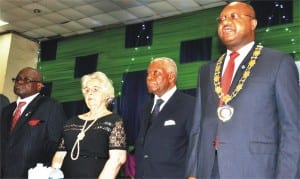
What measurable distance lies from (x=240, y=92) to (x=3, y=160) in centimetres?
247

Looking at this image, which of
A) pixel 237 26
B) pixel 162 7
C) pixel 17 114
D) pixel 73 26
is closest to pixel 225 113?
pixel 237 26

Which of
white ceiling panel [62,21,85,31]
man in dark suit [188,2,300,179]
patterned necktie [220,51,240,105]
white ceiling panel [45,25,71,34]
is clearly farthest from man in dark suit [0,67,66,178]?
white ceiling panel [45,25,71,34]

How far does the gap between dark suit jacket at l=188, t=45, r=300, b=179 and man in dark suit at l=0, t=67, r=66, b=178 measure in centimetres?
199

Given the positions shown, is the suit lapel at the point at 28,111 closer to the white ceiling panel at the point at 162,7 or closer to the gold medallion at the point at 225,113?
the gold medallion at the point at 225,113

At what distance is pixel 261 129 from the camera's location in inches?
78.7

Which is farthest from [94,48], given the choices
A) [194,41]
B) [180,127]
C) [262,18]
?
[180,127]

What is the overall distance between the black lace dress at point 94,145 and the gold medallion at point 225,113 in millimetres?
1118

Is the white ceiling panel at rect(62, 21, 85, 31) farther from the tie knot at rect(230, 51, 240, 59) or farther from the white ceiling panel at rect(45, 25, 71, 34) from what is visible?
the tie knot at rect(230, 51, 240, 59)

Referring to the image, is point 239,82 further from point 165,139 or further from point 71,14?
point 71,14

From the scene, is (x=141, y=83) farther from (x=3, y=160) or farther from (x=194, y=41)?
(x=3, y=160)

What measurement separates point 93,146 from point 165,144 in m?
0.52

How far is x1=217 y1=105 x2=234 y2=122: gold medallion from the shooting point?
6.80ft

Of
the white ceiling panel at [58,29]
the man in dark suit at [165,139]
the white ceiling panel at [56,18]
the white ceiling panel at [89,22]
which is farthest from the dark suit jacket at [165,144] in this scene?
the white ceiling panel at [58,29]

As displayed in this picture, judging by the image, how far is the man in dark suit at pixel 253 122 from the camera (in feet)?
6.45
